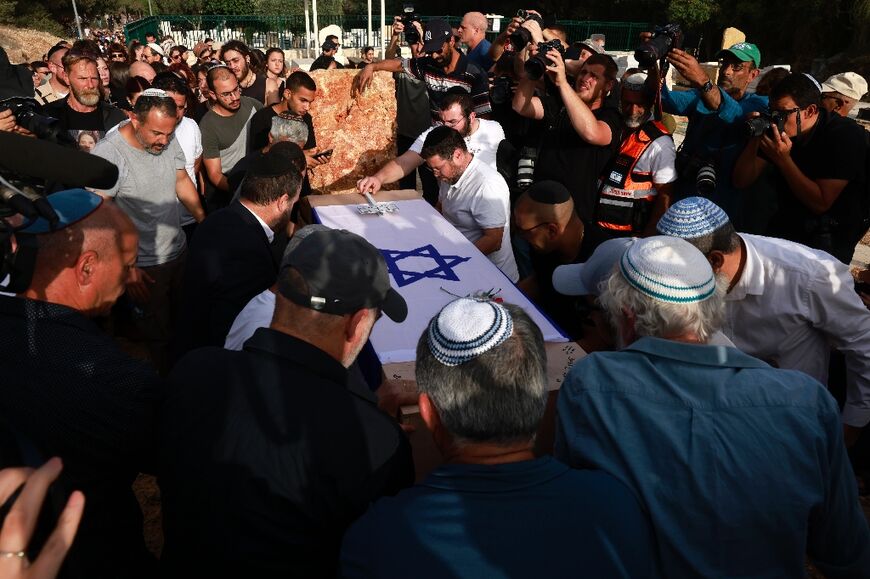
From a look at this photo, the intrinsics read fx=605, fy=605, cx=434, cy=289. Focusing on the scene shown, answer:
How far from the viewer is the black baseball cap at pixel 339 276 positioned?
1546 millimetres

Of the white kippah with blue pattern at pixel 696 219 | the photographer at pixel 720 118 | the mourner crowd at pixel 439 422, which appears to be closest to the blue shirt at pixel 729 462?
the mourner crowd at pixel 439 422

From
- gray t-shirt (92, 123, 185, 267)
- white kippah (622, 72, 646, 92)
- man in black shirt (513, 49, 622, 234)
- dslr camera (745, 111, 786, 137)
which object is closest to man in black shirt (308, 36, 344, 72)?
man in black shirt (513, 49, 622, 234)

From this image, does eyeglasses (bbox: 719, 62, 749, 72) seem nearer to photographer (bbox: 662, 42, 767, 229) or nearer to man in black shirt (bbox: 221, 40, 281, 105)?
photographer (bbox: 662, 42, 767, 229)

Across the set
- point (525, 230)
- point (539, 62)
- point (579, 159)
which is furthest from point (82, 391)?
point (579, 159)

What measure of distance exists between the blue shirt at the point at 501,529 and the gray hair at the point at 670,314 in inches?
19.4

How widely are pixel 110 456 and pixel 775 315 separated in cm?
216

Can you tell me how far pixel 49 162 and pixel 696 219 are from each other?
1.87 m

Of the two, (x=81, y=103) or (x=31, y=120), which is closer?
(x=31, y=120)

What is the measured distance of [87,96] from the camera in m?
4.29

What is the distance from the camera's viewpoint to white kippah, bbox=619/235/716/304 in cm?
151

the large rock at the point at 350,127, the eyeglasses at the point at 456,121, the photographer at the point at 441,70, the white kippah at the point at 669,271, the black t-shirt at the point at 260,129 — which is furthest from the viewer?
the photographer at the point at 441,70

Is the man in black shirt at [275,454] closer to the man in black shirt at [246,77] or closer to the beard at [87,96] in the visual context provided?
the beard at [87,96]

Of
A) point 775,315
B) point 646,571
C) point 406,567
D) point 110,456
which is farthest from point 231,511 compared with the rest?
point 775,315

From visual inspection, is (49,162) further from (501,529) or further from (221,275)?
(221,275)
